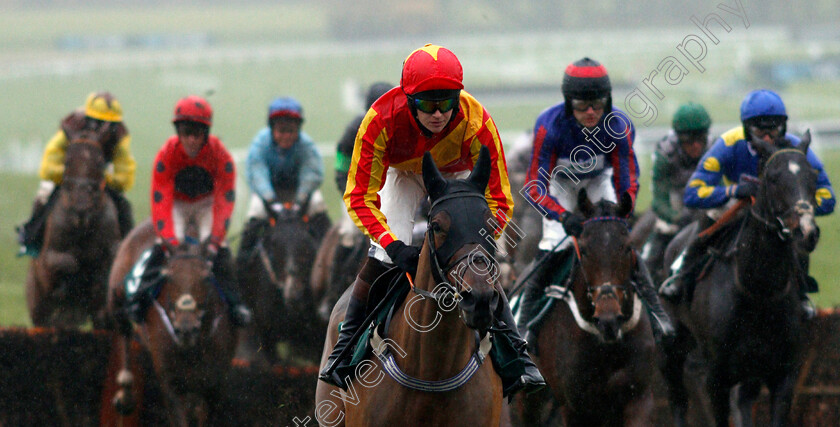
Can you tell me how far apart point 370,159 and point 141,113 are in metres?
35.7

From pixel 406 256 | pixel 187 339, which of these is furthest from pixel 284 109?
pixel 406 256

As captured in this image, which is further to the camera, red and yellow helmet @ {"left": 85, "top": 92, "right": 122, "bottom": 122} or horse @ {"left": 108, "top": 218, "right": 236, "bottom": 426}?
red and yellow helmet @ {"left": 85, "top": 92, "right": 122, "bottom": 122}

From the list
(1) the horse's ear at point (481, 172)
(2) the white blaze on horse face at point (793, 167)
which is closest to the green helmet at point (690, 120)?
(2) the white blaze on horse face at point (793, 167)

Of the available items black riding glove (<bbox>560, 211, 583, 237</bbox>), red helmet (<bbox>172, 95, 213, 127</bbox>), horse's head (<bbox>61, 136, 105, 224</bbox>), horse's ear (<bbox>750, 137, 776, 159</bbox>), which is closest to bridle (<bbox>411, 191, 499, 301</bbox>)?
black riding glove (<bbox>560, 211, 583, 237</bbox>)

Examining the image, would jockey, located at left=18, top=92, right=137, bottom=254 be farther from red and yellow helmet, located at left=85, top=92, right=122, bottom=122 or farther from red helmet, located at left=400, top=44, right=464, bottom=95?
red helmet, located at left=400, top=44, right=464, bottom=95

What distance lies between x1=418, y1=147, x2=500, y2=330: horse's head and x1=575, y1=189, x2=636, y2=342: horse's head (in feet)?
5.33

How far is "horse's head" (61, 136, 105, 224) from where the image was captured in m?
8.25

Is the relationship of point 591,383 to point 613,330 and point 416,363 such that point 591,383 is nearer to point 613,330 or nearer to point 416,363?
point 613,330

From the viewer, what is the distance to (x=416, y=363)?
3.98 m

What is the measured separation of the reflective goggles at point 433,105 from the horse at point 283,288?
511 centimetres

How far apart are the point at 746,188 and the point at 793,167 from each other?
498 mm

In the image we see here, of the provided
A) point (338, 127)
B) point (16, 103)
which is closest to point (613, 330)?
point (338, 127)

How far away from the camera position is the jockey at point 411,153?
4.00 metres

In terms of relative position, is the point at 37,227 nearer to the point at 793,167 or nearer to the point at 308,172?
the point at 308,172
